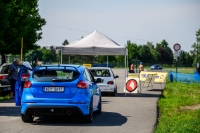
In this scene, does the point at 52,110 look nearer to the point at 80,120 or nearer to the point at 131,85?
the point at 80,120

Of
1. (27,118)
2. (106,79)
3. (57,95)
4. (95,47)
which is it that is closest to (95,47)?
(95,47)

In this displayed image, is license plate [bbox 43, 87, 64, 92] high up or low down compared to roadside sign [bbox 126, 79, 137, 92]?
up

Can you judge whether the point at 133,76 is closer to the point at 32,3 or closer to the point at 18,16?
the point at 18,16

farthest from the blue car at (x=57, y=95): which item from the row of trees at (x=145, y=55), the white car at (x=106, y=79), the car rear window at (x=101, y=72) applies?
the row of trees at (x=145, y=55)

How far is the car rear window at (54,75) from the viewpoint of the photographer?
41.5 feet

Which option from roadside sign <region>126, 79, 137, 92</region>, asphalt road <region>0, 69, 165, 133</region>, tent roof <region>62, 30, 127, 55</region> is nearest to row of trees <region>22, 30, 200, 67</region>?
tent roof <region>62, 30, 127, 55</region>

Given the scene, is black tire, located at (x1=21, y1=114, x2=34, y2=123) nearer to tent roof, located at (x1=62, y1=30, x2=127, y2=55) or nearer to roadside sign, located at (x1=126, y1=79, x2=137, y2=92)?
roadside sign, located at (x1=126, y1=79, x2=137, y2=92)

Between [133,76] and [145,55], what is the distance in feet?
423

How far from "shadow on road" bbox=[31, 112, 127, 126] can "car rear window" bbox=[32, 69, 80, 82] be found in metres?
1.07

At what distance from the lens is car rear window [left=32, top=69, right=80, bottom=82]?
1264 cm

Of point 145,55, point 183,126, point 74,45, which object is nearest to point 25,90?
point 183,126

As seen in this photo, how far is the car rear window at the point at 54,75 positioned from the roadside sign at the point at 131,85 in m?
12.4

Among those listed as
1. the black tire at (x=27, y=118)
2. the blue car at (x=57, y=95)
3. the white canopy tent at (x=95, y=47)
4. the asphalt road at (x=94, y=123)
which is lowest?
the asphalt road at (x=94, y=123)

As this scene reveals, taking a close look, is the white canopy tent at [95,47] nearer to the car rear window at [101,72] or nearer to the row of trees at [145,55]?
the car rear window at [101,72]
